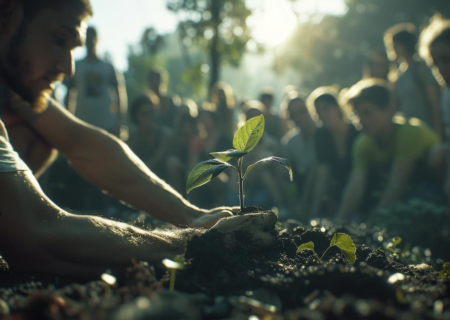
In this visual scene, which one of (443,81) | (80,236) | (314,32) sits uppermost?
(314,32)

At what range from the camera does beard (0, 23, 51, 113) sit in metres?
2.15

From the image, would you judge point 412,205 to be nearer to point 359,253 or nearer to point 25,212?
point 359,253

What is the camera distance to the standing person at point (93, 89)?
243 inches

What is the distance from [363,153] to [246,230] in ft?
11.6

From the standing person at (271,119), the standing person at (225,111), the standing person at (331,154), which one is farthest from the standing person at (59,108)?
the standing person at (271,119)

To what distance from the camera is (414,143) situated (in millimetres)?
4508

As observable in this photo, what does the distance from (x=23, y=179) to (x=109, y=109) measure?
5.11 meters

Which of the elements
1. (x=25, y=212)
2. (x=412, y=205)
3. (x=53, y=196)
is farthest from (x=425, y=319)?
(x=53, y=196)

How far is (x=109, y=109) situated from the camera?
20.9 ft

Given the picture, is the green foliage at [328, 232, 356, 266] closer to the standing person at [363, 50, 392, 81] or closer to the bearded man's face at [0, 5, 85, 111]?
the bearded man's face at [0, 5, 85, 111]

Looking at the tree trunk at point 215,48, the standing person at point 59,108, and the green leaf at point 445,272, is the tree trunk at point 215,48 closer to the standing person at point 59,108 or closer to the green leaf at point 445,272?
the standing person at point 59,108

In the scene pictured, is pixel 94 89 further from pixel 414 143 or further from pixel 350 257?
pixel 350 257

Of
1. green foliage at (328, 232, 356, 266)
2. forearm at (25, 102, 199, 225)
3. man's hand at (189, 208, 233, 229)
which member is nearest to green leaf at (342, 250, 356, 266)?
green foliage at (328, 232, 356, 266)

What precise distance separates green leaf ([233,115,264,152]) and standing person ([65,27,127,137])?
4.91 m
